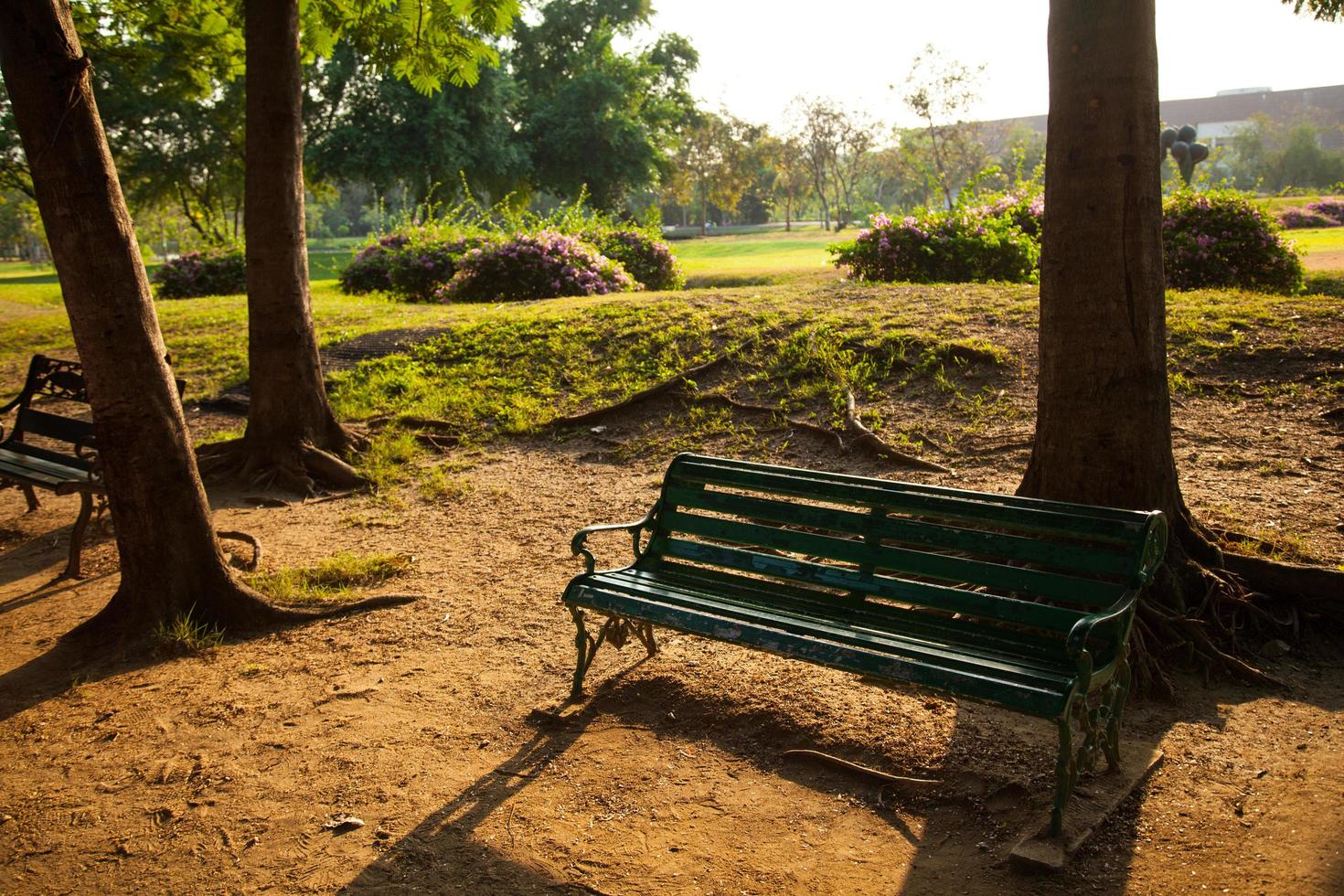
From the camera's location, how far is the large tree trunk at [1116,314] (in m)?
4.36

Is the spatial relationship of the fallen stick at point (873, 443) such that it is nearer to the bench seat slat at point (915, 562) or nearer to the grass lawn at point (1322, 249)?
the bench seat slat at point (915, 562)

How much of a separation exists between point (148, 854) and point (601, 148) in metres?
39.8

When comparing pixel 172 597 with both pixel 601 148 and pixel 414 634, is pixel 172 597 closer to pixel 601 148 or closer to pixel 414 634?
pixel 414 634

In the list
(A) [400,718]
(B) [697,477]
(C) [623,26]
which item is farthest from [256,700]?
(C) [623,26]

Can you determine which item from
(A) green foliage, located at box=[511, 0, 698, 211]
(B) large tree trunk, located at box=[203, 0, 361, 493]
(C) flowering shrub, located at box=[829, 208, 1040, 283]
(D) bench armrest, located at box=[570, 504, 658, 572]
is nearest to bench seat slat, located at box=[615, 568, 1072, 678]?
(D) bench armrest, located at box=[570, 504, 658, 572]

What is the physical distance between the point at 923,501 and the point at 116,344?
12.4 feet

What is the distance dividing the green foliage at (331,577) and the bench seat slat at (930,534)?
2.25 m

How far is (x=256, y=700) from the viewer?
460cm

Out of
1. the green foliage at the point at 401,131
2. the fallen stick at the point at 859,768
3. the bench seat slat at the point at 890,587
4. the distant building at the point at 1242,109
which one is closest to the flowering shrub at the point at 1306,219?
the green foliage at the point at 401,131

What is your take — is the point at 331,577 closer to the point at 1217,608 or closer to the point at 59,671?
the point at 59,671

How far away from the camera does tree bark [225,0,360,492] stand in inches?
307

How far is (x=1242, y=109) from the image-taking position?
86.1 metres

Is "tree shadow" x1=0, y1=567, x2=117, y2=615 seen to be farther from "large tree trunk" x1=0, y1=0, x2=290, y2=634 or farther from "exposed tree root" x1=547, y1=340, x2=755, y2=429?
"exposed tree root" x1=547, y1=340, x2=755, y2=429

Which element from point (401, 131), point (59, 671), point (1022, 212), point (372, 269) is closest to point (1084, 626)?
point (59, 671)
